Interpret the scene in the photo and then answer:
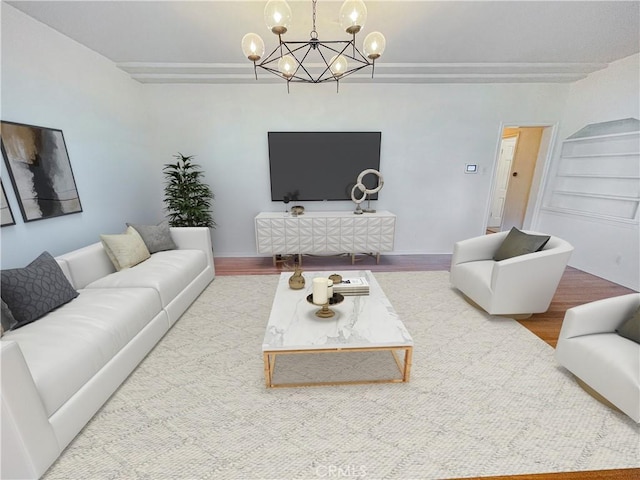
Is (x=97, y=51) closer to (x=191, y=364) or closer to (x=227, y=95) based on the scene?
(x=227, y=95)

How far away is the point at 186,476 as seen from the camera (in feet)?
4.02

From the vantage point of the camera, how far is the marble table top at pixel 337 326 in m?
1.56

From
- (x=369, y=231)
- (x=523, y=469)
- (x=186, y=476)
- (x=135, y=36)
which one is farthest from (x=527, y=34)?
(x=186, y=476)

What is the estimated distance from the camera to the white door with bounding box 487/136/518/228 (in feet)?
18.4

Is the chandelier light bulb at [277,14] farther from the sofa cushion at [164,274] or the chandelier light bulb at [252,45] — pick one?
the sofa cushion at [164,274]

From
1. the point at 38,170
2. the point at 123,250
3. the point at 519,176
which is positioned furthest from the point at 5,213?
the point at 519,176

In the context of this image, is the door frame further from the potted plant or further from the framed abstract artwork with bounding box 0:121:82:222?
the framed abstract artwork with bounding box 0:121:82:222

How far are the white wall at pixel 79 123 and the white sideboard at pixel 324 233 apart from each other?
1722 mm

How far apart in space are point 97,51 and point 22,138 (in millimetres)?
1438

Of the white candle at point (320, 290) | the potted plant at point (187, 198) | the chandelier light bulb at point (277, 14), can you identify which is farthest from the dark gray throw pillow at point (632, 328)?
the potted plant at point (187, 198)

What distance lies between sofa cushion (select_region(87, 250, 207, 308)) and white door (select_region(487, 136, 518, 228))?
5.99 meters

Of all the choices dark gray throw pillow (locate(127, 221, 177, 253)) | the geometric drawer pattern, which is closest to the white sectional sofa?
dark gray throw pillow (locate(127, 221, 177, 253))

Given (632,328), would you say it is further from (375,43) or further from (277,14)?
(277,14)

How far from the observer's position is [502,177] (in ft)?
19.2
